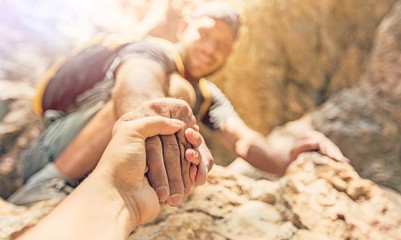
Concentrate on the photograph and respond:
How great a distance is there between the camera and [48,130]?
5.00 ft

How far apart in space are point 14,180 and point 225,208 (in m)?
0.98

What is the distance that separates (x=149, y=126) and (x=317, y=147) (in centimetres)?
77

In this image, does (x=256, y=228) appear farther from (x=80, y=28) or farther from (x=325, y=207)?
(x=80, y=28)

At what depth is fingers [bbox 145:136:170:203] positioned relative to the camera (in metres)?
0.93

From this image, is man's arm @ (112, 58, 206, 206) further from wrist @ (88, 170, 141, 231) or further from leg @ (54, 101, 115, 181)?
leg @ (54, 101, 115, 181)

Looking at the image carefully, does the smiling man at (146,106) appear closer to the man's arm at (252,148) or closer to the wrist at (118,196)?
the man's arm at (252,148)

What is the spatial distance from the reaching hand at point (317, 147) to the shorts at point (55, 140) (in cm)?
80

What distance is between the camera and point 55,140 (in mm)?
1448

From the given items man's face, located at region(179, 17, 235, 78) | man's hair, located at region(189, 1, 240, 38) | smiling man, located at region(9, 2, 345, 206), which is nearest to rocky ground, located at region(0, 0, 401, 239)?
smiling man, located at region(9, 2, 345, 206)

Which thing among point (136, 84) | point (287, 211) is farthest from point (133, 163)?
point (287, 211)

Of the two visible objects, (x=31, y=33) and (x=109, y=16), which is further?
(x=109, y=16)

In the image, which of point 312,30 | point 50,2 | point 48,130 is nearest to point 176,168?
point 48,130

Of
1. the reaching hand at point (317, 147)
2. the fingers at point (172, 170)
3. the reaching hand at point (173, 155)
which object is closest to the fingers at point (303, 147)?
the reaching hand at point (317, 147)

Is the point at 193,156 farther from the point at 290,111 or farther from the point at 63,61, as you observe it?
the point at 290,111
